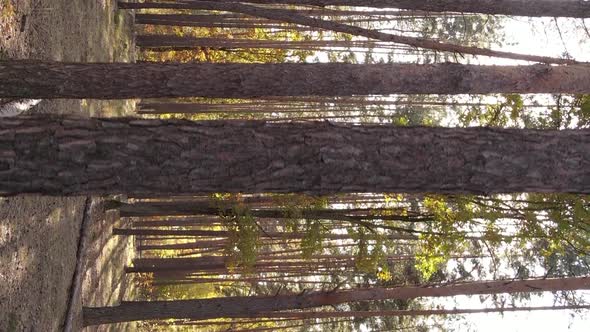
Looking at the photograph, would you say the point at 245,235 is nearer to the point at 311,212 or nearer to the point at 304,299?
the point at 311,212

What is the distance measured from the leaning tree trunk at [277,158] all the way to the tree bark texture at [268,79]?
1.72m

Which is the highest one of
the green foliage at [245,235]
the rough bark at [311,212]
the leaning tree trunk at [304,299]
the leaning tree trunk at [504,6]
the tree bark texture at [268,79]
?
the leaning tree trunk at [504,6]

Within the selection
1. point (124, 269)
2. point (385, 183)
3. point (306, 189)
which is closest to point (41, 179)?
point (306, 189)

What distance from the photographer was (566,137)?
328cm

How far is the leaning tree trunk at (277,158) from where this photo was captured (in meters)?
2.93

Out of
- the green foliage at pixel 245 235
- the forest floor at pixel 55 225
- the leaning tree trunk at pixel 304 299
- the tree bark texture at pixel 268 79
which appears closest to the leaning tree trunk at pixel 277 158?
the tree bark texture at pixel 268 79

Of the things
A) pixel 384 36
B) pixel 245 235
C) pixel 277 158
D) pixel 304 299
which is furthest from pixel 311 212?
pixel 277 158

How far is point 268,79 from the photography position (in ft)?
16.4

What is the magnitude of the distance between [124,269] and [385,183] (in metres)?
9.04

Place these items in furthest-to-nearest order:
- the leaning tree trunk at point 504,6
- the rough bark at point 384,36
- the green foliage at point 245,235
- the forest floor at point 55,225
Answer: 1. the green foliage at point 245,235
2. the rough bark at point 384,36
3. the leaning tree trunk at point 504,6
4. the forest floor at point 55,225

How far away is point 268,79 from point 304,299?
330 cm

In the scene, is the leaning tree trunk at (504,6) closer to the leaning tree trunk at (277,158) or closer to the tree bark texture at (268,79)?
the tree bark texture at (268,79)

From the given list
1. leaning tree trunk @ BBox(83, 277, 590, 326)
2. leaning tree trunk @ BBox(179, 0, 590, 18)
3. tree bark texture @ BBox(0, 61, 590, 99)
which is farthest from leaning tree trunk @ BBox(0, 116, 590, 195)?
leaning tree trunk @ BBox(83, 277, 590, 326)

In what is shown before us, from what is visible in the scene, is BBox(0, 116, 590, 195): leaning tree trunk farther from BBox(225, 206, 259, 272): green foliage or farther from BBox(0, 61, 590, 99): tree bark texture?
BBox(225, 206, 259, 272): green foliage
